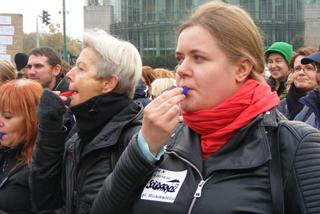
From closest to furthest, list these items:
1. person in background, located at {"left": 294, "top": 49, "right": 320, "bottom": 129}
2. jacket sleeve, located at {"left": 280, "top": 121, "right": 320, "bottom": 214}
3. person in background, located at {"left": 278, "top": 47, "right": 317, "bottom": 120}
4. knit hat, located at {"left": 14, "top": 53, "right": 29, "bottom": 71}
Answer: jacket sleeve, located at {"left": 280, "top": 121, "right": 320, "bottom": 214}, person in background, located at {"left": 294, "top": 49, "right": 320, "bottom": 129}, person in background, located at {"left": 278, "top": 47, "right": 317, "bottom": 120}, knit hat, located at {"left": 14, "top": 53, "right": 29, "bottom": 71}

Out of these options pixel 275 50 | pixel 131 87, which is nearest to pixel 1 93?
pixel 131 87

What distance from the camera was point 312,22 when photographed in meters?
61.6

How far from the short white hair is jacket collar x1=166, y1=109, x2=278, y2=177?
0.99 m

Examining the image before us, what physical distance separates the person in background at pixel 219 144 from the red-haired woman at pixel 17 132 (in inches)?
52.1

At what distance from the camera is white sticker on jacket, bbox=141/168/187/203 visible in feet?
5.97

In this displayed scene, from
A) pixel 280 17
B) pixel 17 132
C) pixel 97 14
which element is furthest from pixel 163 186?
pixel 280 17

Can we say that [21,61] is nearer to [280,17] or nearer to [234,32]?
[234,32]

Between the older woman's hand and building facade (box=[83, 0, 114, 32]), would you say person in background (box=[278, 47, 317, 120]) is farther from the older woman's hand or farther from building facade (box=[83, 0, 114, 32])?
building facade (box=[83, 0, 114, 32])

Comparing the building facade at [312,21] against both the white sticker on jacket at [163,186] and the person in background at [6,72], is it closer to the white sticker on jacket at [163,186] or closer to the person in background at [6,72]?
the person in background at [6,72]

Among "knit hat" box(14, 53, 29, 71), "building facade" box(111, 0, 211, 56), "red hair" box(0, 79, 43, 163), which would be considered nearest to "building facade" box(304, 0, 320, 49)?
"building facade" box(111, 0, 211, 56)

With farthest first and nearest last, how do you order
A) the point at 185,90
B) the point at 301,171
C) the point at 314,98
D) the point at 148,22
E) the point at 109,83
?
the point at 148,22
the point at 314,98
the point at 109,83
the point at 185,90
the point at 301,171

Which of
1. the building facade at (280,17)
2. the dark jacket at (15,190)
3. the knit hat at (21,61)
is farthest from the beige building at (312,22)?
the dark jacket at (15,190)

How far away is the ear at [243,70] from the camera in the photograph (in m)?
1.88

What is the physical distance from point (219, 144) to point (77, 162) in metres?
1.02
